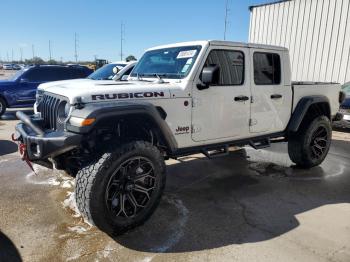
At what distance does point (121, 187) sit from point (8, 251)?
1.16 meters

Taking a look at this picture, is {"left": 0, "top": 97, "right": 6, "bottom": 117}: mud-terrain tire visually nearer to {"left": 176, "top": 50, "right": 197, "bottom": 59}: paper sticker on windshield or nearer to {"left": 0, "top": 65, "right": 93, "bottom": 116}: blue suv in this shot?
{"left": 0, "top": 65, "right": 93, "bottom": 116}: blue suv

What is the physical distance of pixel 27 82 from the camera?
37.8ft

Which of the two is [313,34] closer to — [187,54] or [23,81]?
[187,54]

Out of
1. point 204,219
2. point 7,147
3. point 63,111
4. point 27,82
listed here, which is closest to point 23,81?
point 27,82

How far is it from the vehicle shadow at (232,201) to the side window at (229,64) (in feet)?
5.05

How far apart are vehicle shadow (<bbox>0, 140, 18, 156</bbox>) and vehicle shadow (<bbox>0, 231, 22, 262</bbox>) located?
3646mm

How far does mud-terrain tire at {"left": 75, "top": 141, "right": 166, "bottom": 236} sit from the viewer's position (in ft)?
10.4

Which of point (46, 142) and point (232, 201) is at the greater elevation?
point (46, 142)

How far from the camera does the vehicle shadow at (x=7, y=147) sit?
21.7ft

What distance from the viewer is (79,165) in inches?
143

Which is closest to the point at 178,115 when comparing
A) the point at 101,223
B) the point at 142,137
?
the point at 142,137

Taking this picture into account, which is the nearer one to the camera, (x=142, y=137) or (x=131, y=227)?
(x=131, y=227)

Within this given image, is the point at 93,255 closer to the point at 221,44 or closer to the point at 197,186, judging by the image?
the point at 197,186

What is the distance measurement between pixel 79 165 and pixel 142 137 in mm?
761
